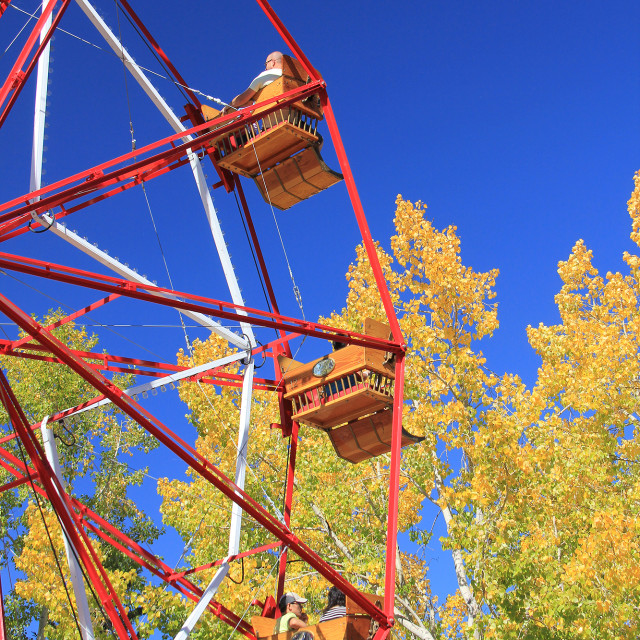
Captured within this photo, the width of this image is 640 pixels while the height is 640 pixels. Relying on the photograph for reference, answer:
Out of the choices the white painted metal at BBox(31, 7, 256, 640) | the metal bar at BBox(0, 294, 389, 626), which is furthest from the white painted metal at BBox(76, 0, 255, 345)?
the metal bar at BBox(0, 294, 389, 626)

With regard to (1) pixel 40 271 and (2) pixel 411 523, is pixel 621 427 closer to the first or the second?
(2) pixel 411 523

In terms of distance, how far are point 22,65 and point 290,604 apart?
6.61 metres

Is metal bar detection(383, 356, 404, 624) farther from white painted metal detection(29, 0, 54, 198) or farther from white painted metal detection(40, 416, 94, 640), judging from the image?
white painted metal detection(29, 0, 54, 198)

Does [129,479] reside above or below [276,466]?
above

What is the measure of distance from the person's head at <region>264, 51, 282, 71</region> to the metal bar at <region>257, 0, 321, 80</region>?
63 cm

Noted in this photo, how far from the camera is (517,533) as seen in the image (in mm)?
13328

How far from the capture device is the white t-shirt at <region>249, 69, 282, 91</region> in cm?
1047

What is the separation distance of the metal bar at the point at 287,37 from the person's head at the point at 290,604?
6.71 m

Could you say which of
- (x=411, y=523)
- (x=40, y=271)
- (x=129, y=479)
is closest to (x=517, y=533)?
(x=411, y=523)

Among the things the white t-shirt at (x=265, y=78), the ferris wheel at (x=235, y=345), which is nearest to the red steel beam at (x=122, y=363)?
the ferris wheel at (x=235, y=345)

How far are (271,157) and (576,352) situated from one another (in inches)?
388

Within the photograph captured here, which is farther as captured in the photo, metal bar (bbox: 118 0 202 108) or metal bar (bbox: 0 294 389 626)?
metal bar (bbox: 118 0 202 108)

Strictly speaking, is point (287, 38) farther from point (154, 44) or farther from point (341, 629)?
point (341, 629)

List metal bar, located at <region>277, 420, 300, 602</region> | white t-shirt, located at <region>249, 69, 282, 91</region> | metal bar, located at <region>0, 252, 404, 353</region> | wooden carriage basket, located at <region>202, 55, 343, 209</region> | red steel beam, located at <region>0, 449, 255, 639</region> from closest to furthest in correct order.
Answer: metal bar, located at <region>0, 252, 404, 353</region>
red steel beam, located at <region>0, 449, 255, 639</region>
metal bar, located at <region>277, 420, 300, 602</region>
wooden carriage basket, located at <region>202, 55, 343, 209</region>
white t-shirt, located at <region>249, 69, 282, 91</region>
